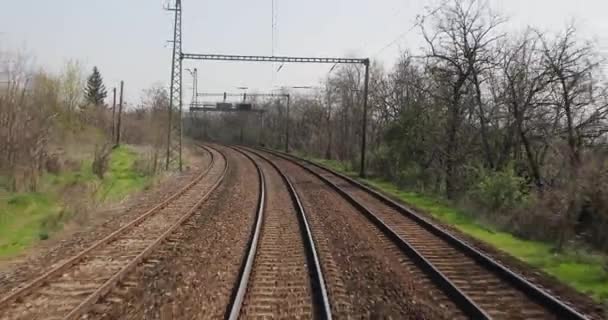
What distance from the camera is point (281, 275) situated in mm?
9352

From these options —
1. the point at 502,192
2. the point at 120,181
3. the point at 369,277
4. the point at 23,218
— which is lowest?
the point at 23,218

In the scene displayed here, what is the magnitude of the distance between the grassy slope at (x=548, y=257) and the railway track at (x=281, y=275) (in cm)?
433

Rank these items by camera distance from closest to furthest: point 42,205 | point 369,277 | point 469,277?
point 369,277
point 469,277
point 42,205

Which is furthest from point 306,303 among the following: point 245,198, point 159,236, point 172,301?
point 245,198

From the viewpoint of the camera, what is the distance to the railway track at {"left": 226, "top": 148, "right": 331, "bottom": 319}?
7.46 meters

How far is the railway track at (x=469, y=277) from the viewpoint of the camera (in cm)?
776

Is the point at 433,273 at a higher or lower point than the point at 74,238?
higher

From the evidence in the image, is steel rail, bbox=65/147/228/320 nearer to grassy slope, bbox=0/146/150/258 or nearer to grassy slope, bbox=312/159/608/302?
grassy slope, bbox=0/146/150/258

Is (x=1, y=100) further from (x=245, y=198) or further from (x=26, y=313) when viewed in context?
(x=26, y=313)

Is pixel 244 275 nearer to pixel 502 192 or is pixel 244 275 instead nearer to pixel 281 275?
pixel 281 275

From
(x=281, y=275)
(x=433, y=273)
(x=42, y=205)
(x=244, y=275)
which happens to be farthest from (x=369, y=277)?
(x=42, y=205)

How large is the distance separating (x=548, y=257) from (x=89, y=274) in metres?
8.92

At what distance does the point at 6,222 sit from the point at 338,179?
60.1ft

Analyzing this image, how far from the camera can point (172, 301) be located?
771cm
